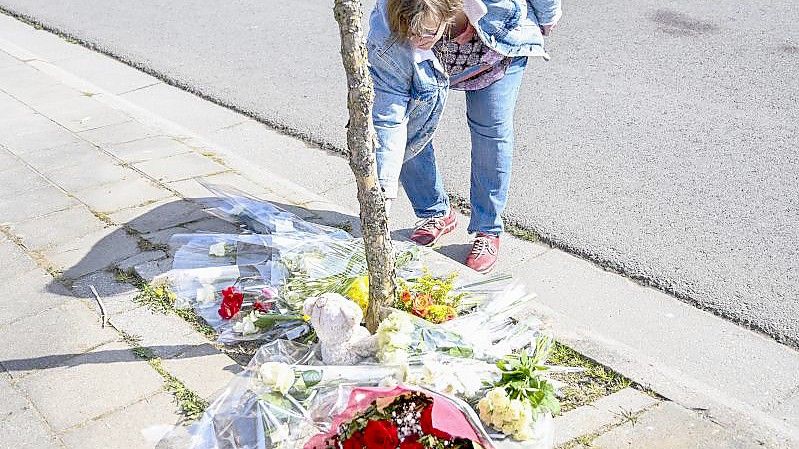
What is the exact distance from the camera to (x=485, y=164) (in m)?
3.89

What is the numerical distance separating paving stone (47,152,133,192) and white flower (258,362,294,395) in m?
2.39

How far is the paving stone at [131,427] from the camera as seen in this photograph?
2.74 metres

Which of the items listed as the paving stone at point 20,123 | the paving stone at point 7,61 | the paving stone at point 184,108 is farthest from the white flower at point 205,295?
the paving stone at point 7,61

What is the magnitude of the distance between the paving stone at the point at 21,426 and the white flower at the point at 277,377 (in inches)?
27.3

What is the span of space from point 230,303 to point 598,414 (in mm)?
1364

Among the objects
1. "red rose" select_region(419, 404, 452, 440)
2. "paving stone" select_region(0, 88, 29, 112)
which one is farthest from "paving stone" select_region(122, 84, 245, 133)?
"red rose" select_region(419, 404, 452, 440)

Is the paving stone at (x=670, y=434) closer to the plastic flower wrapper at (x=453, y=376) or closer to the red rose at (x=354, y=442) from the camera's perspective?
the plastic flower wrapper at (x=453, y=376)

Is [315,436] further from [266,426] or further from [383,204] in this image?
[383,204]

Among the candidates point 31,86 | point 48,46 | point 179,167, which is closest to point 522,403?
point 179,167

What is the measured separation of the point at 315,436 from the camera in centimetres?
252

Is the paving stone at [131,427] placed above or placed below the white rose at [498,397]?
below

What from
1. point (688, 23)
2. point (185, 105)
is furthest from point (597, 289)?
point (688, 23)

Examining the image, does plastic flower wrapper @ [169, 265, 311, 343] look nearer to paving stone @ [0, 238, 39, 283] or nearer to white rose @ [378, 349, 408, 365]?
white rose @ [378, 349, 408, 365]

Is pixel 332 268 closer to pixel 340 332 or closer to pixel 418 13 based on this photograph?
pixel 340 332
